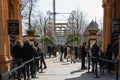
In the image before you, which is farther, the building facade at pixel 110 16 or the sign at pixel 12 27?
the building facade at pixel 110 16

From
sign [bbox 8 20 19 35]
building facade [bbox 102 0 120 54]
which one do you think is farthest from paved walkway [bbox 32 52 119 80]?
building facade [bbox 102 0 120 54]

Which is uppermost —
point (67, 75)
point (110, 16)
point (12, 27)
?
point (110, 16)

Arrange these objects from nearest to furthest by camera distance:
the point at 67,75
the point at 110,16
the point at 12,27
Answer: the point at 12,27
the point at 67,75
the point at 110,16

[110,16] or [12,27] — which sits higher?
[110,16]

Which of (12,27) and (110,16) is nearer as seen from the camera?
(12,27)

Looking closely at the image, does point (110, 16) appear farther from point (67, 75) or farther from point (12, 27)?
point (12, 27)

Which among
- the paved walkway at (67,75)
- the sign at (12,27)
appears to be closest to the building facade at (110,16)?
the paved walkway at (67,75)

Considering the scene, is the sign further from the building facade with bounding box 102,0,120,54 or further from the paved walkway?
the building facade with bounding box 102,0,120,54

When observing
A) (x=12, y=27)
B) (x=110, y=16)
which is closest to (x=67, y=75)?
(x=12, y=27)

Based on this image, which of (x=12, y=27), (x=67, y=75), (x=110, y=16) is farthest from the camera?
(x=110, y=16)

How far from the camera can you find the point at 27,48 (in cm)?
1452

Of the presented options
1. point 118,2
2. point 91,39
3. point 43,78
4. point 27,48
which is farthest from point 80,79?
point 91,39

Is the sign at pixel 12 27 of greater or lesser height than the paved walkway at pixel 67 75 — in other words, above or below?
above

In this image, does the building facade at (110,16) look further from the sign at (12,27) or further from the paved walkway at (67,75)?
the sign at (12,27)
